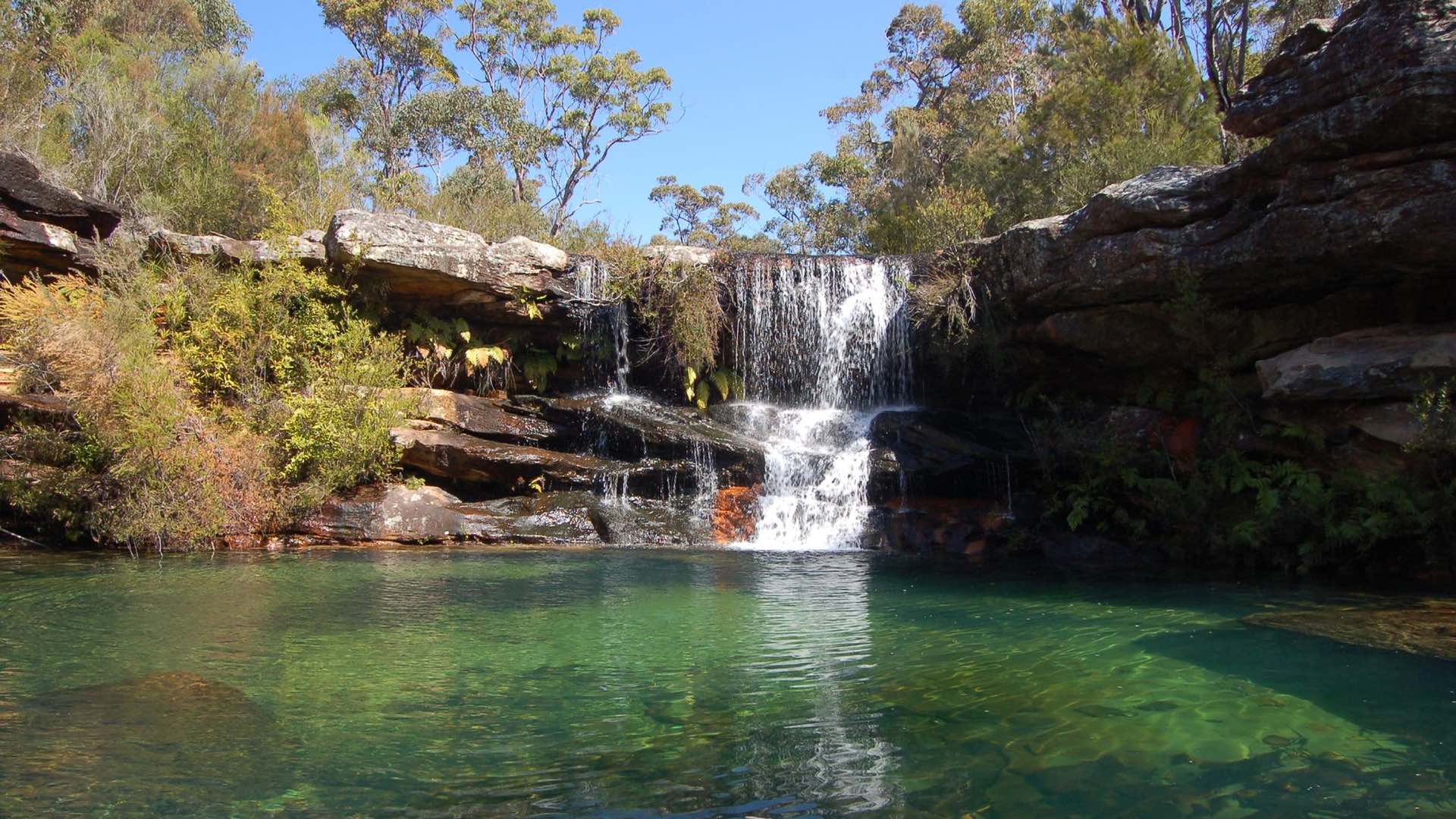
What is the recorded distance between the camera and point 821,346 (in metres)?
16.6

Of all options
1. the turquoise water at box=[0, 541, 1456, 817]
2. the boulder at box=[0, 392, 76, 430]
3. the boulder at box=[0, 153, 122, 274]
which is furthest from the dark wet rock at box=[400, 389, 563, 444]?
the turquoise water at box=[0, 541, 1456, 817]

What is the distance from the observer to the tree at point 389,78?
33.1 meters

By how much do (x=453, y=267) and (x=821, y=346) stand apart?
6.71 metres

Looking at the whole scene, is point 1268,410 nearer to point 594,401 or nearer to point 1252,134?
point 1252,134

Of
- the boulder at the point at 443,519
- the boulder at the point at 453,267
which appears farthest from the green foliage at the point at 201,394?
the boulder at the point at 453,267

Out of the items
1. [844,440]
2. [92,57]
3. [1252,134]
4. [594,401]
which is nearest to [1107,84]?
[1252,134]

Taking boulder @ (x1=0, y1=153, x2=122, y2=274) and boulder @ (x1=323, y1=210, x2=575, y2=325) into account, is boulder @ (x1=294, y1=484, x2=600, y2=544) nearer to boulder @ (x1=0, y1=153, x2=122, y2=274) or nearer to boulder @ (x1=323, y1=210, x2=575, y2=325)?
boulder @ (x1=323, y1=210, x2=575, y2=325)

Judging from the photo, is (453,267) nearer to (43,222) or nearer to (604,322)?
(604,322)

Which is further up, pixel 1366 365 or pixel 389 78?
pixel 389 78

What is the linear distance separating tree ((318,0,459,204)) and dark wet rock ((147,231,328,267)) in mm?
18669

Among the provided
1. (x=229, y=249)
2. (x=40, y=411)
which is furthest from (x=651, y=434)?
(x=40, y=411)

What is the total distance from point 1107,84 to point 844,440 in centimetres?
883

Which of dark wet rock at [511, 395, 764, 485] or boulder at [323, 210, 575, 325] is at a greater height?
boulder at [323, 210, 575, 325]

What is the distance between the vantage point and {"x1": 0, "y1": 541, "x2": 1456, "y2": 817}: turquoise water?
3564 mm
